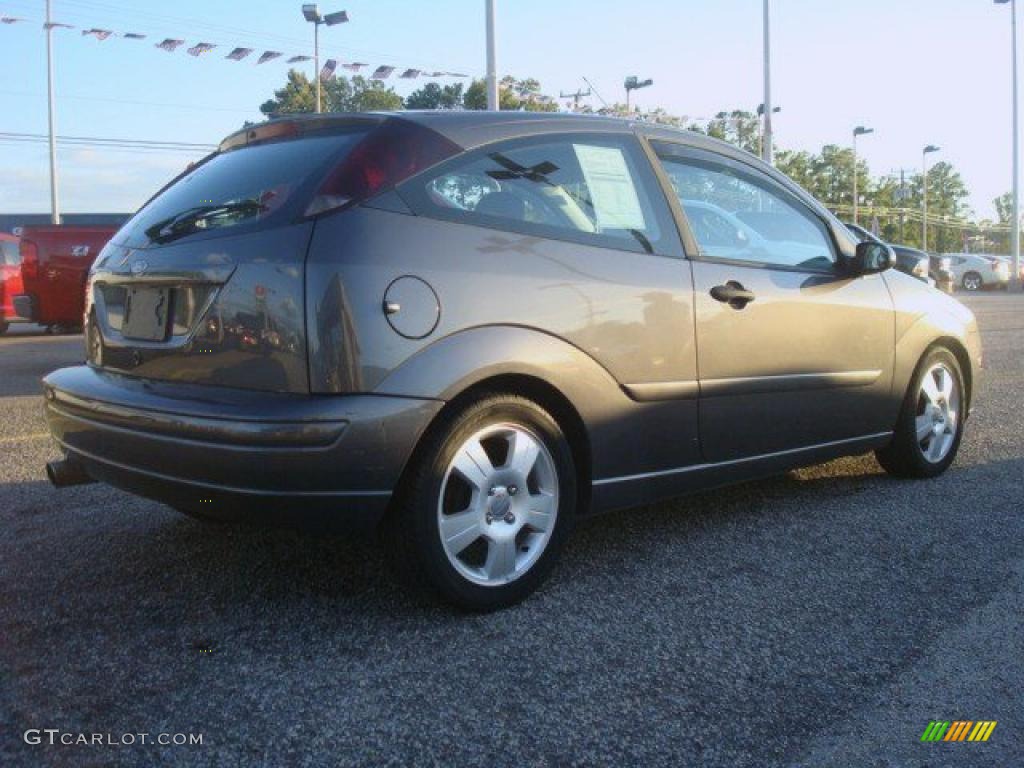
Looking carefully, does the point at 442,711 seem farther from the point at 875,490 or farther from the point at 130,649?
the point at 875,490

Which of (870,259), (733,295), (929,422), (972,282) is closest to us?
(733,295)

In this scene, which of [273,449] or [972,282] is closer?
[273,449]

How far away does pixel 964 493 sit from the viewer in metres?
4.60

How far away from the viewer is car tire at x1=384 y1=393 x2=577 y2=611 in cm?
291

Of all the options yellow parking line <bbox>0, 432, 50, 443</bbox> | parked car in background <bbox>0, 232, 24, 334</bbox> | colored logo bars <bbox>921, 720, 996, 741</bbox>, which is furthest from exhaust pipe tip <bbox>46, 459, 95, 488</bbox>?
parked car in background <bbox>0, 232, 24, 334</bbox>

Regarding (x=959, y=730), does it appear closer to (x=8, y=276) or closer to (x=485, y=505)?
(x=485, y=505)

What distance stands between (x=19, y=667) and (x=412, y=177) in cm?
177

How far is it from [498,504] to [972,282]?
131 ft

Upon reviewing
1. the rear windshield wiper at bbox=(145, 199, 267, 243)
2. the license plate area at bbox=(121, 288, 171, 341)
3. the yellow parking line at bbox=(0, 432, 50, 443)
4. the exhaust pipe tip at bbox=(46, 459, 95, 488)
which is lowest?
the yellow parking line at bbox=(0, 432, 50, 443)

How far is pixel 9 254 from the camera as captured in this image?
52.5 ft

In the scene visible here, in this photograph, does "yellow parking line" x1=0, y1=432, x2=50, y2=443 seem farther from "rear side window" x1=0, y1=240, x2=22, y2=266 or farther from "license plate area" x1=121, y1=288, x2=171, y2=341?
"rear side window" x1=0, y1=240, x2=22, y2=266

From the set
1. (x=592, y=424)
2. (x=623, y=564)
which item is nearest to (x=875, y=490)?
(x=623, y=564)

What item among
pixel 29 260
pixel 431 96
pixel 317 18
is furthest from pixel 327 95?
pixel 29 260

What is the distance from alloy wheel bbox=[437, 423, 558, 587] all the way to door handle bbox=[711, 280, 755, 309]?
1.02m
